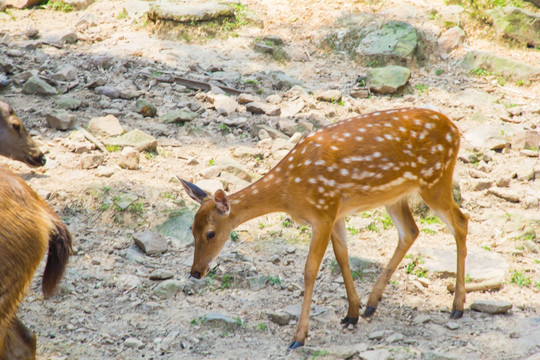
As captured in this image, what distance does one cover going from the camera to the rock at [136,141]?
7688mm

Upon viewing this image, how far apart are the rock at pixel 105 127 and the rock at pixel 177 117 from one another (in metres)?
0.66

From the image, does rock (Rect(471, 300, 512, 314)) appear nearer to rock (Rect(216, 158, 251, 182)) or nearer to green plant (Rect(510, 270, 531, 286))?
green plant (Rect(510, 270, 531, 286))

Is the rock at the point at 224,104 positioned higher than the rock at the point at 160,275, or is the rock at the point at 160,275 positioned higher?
the rock at the point at 224,104

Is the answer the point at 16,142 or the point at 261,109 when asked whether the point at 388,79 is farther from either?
the point at 16,142

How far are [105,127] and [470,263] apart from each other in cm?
455

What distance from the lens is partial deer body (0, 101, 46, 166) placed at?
7.31m

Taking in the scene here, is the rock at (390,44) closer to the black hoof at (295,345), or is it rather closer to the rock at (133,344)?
the black hoof at (295,345)

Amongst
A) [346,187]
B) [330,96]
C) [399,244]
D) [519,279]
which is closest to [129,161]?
[346,187]

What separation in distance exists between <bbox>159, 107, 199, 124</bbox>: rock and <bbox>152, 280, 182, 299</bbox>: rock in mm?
3244

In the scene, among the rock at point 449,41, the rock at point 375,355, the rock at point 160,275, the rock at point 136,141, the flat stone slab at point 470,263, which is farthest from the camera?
the rock at point 449,41

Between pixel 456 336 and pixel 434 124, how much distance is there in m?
1.78

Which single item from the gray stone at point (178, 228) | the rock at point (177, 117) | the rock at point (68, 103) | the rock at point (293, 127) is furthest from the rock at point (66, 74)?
the gray stone at point (178, 228)

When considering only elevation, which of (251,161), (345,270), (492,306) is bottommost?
(251,161)

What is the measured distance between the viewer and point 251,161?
311 inches
